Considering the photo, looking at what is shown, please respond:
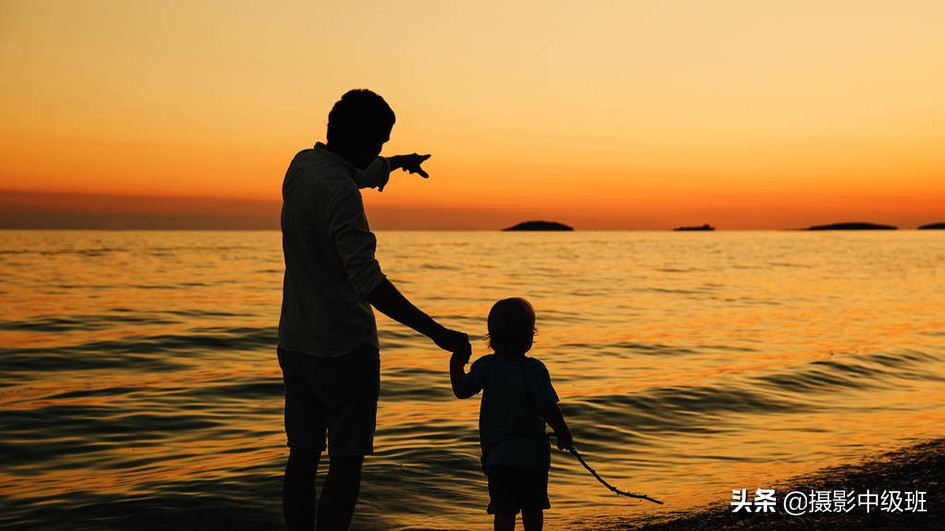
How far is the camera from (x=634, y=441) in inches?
396

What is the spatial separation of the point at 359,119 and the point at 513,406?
175 cm

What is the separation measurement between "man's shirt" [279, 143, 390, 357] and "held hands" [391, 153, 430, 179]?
101 cm

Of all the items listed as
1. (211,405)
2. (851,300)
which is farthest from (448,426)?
(851,300)

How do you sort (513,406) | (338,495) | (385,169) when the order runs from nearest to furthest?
(338,495), (513,406), (385,169)

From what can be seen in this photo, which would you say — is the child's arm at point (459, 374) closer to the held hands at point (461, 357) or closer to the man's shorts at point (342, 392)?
the held hands at point (461, 357)

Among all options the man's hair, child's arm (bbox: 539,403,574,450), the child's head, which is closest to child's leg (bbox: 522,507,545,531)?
child's arm (bbox: 539,403,574,450)

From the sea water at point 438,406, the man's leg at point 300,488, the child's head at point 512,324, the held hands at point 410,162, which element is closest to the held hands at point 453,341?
the child's head at point 512,324

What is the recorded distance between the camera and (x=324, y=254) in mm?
4031

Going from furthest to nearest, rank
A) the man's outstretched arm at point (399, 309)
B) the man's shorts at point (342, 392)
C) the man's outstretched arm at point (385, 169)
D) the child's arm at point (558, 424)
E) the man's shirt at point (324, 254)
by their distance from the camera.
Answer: the man's outstretched arm at point (385, 169)
the child's arm at point (558, 424)
the man's shorts at point (342, 392)
the man's shirt at point (324, 254)
the man's outstretched arm at point (399, 309)

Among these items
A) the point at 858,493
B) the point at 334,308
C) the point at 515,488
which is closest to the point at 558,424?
the point at 515,488

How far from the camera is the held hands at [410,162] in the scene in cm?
514

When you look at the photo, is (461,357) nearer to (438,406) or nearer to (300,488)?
(300,488)

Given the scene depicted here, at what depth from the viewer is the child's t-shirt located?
14.9ft

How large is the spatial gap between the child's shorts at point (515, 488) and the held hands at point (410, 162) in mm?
1848
